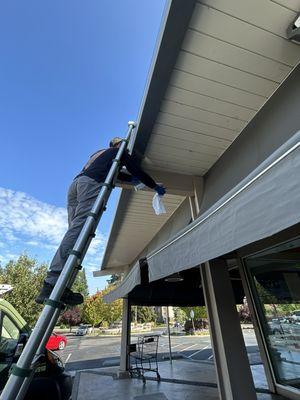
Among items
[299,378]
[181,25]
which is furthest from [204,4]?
[299,378]

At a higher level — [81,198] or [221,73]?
[221,73]

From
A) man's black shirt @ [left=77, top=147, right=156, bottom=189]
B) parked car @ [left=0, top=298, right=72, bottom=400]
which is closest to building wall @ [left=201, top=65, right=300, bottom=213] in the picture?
man's black shirt @ [left=77, top=147, right=156, bottom=189]

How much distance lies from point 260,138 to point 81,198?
1.94 m

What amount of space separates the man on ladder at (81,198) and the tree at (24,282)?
14.3 m

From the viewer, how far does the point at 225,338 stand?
2.80 m

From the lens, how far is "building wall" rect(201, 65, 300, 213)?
2295 mm

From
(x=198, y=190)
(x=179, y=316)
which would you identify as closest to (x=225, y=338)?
(x=198, y=190)

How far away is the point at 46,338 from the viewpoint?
131 cm

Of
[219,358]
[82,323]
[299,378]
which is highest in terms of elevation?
[82,323]

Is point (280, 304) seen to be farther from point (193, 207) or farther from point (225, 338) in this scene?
point (193, 207)

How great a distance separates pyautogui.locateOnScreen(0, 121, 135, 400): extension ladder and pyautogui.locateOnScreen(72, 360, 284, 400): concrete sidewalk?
4.41 meters

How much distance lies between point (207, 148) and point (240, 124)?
0.50m

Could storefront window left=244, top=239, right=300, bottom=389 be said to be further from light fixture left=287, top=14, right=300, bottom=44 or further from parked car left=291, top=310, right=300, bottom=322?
light fixture left=287, top=14, right=300, bottom=44

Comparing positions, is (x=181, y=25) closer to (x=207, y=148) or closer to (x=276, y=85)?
(x=276, y=85)
